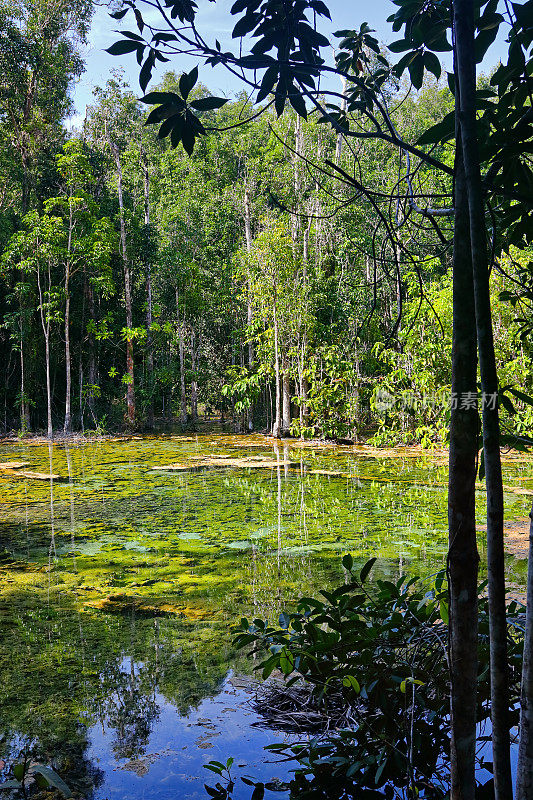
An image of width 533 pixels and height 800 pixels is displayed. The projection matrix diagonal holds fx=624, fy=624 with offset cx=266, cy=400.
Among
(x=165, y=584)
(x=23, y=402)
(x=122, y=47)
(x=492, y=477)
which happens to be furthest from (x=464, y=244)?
(x=23, y=402)

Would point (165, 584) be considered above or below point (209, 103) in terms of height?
below

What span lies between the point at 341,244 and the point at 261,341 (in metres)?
2.92

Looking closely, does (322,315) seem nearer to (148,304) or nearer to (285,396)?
(285,396)

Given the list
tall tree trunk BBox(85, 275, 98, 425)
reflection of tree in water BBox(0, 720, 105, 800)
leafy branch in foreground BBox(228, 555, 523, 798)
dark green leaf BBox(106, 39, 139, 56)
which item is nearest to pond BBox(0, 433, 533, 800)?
reflection of tree in water BBox(0, 720, 105, 800)

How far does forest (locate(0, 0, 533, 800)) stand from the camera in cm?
99

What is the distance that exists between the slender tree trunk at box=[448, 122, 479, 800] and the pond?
44.2 inches

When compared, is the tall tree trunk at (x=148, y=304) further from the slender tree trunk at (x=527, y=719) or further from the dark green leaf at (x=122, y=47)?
the slender tree trunk at (x=527, y=719)

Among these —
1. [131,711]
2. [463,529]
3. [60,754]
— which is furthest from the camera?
[131,711]

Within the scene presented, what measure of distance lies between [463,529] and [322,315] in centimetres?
1307

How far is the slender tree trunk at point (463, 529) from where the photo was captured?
968 mm

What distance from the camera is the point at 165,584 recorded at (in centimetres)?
402

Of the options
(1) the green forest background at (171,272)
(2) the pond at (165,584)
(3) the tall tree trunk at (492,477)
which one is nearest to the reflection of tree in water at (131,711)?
(2) the pond at (165,584)

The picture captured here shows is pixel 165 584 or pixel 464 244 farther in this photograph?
pixel 165 584

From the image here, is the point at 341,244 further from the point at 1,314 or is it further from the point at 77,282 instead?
the point at 1,314
